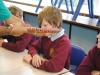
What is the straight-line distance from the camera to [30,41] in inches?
65.6

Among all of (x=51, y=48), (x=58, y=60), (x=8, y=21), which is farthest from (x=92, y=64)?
(x=8, y=21)

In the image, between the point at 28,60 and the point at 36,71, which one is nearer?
the point at 36,71

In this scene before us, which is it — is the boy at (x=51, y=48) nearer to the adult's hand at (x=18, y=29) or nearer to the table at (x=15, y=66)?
the table at (x=15, y=66)

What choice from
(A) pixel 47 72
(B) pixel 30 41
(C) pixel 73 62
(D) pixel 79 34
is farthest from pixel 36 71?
(D) pixel 79 34

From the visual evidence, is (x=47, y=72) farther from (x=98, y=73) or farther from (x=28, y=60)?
(x=98, y=73)

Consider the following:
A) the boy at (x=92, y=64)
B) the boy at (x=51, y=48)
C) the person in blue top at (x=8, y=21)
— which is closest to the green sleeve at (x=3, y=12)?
the person in blue top at (x=8, y=21)

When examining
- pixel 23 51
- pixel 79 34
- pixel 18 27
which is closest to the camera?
pixel 18 27

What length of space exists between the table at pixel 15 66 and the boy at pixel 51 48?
3 centimetres

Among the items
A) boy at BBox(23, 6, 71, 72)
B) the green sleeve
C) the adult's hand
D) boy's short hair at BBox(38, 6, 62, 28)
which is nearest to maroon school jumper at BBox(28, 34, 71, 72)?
boy at BBox(23, 6, 71, 72)

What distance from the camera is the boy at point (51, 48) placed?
1129mm

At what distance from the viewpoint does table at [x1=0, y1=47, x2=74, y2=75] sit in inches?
42.3

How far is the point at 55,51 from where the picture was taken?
1220 millimetres

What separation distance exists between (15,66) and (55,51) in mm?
294

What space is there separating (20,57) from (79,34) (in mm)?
1228
